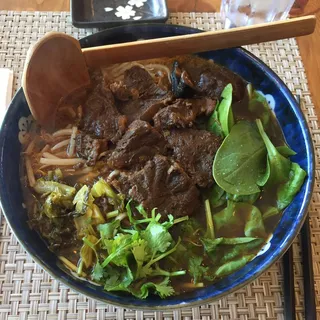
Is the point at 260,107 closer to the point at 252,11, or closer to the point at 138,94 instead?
the point at 138,94

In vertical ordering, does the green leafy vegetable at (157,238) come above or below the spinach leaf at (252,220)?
above

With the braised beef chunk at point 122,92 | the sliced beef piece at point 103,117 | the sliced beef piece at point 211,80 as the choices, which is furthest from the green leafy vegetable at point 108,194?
the sliced beef piece at point 211,80

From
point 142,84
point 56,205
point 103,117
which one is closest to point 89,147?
point 103,117

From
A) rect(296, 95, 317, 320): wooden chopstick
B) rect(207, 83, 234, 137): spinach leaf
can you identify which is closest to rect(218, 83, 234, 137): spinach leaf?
rect(207, 83, 234, 137): spinach leaf

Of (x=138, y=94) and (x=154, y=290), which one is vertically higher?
(x=138, y=94)

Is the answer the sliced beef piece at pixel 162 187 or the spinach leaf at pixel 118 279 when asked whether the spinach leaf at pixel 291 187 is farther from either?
the spinach leaf at pixel 118 279
